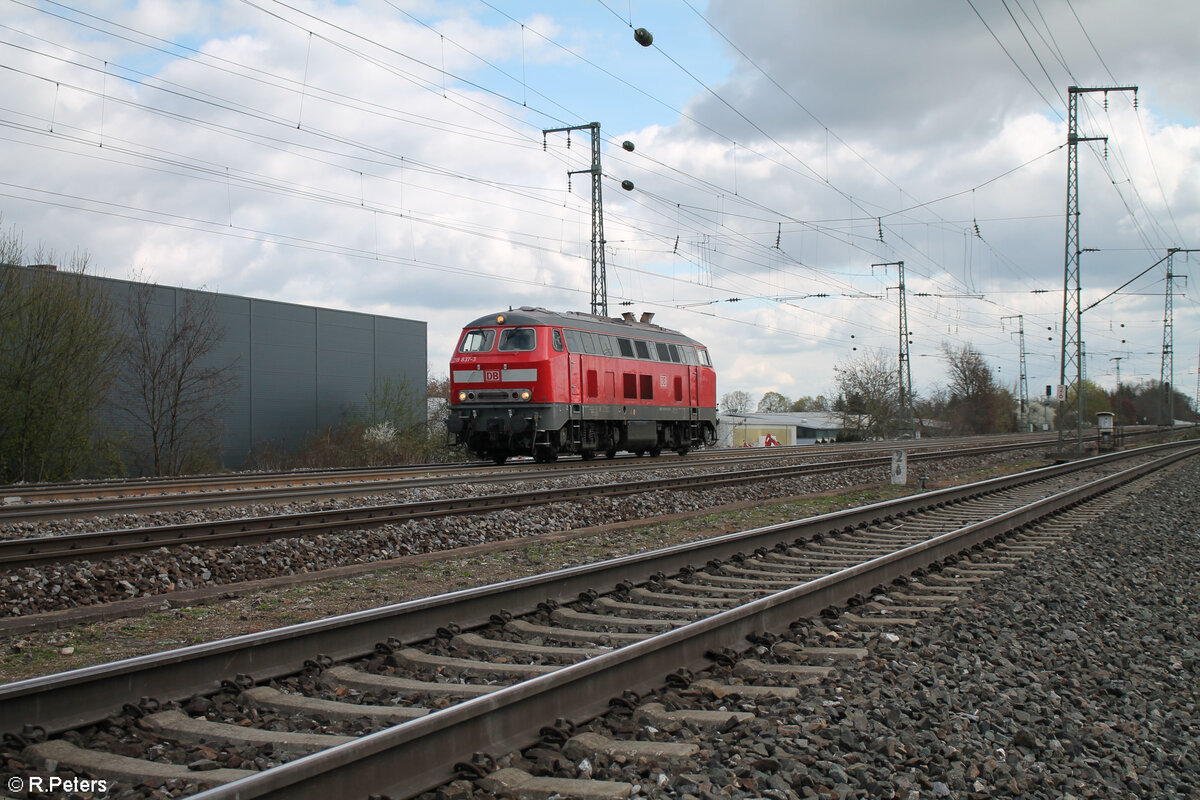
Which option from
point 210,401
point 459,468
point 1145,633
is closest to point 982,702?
point 1145,633

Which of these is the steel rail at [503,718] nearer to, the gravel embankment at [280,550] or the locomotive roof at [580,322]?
the gravel embankment at [280,550]

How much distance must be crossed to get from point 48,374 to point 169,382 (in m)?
5.33

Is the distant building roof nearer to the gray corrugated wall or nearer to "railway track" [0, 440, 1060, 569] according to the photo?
the gray corrugated wall

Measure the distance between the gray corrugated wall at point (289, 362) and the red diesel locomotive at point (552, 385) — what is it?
12513 millimetres

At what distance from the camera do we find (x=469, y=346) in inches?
867

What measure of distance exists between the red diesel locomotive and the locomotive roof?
0.03m

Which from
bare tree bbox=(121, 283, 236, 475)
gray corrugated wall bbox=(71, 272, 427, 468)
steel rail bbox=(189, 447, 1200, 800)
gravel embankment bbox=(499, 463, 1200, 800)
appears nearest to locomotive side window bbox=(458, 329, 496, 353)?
bare tree bbox=(121, 283, 236, 475)

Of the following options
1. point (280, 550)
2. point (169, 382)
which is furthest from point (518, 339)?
point (169, 382)

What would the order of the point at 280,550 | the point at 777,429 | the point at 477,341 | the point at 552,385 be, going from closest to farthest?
the point at 280,550 < the point at 552,385 < the point at 477,341 < the point at 777,429

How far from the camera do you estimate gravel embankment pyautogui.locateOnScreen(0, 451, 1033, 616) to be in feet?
24.7

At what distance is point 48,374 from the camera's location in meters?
22.9

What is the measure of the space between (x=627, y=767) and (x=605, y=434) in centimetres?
2024

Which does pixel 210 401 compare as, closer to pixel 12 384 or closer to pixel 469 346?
pixel 12 384

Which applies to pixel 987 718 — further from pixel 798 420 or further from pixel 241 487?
pixel 798 420
